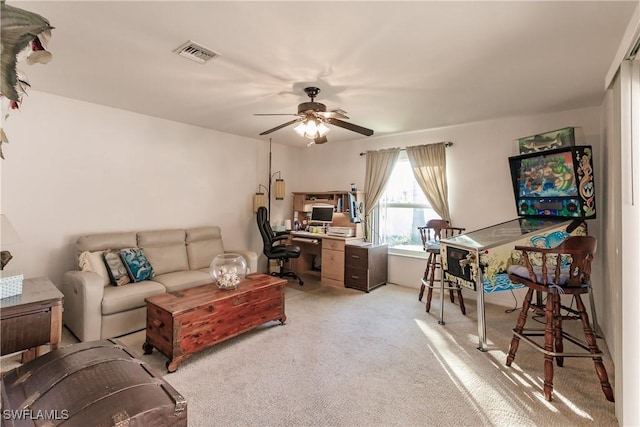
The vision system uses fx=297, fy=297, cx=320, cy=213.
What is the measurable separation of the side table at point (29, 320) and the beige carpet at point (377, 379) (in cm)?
81

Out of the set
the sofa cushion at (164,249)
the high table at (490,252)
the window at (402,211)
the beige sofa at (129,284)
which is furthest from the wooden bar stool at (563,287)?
the sofa cushion at (164,249)

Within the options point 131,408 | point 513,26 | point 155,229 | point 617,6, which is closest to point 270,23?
point 513,26

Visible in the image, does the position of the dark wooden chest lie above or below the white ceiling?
below

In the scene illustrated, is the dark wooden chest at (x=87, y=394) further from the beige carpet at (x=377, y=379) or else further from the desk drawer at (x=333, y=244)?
the desk drawer at (x=333, y=244)

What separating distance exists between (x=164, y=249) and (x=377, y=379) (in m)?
3.00

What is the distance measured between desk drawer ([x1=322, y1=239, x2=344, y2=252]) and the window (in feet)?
2.46

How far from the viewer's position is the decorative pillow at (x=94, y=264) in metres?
3.10

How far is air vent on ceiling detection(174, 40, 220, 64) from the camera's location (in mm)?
2190

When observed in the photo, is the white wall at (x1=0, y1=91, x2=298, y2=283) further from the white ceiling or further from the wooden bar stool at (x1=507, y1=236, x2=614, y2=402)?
the wooden bar stool at (x1=507, y1=236, x2=614, y2=402)

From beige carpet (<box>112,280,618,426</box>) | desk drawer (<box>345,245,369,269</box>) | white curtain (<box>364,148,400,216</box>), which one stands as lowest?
beige carpet (<box>112,280,618,426</box>)

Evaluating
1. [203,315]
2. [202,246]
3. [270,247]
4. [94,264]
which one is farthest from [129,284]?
[270,247]

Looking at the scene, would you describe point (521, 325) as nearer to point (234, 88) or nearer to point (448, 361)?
point (448, 361)

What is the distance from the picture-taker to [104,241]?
3404 mm

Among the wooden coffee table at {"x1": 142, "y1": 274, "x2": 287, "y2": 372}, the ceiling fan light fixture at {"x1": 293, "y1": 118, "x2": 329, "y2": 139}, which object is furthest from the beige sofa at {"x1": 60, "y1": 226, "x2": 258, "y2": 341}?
the ceiling fan light fixture at {"x1": 293, "y1": 118, "x2": 329, "y2": 139}
